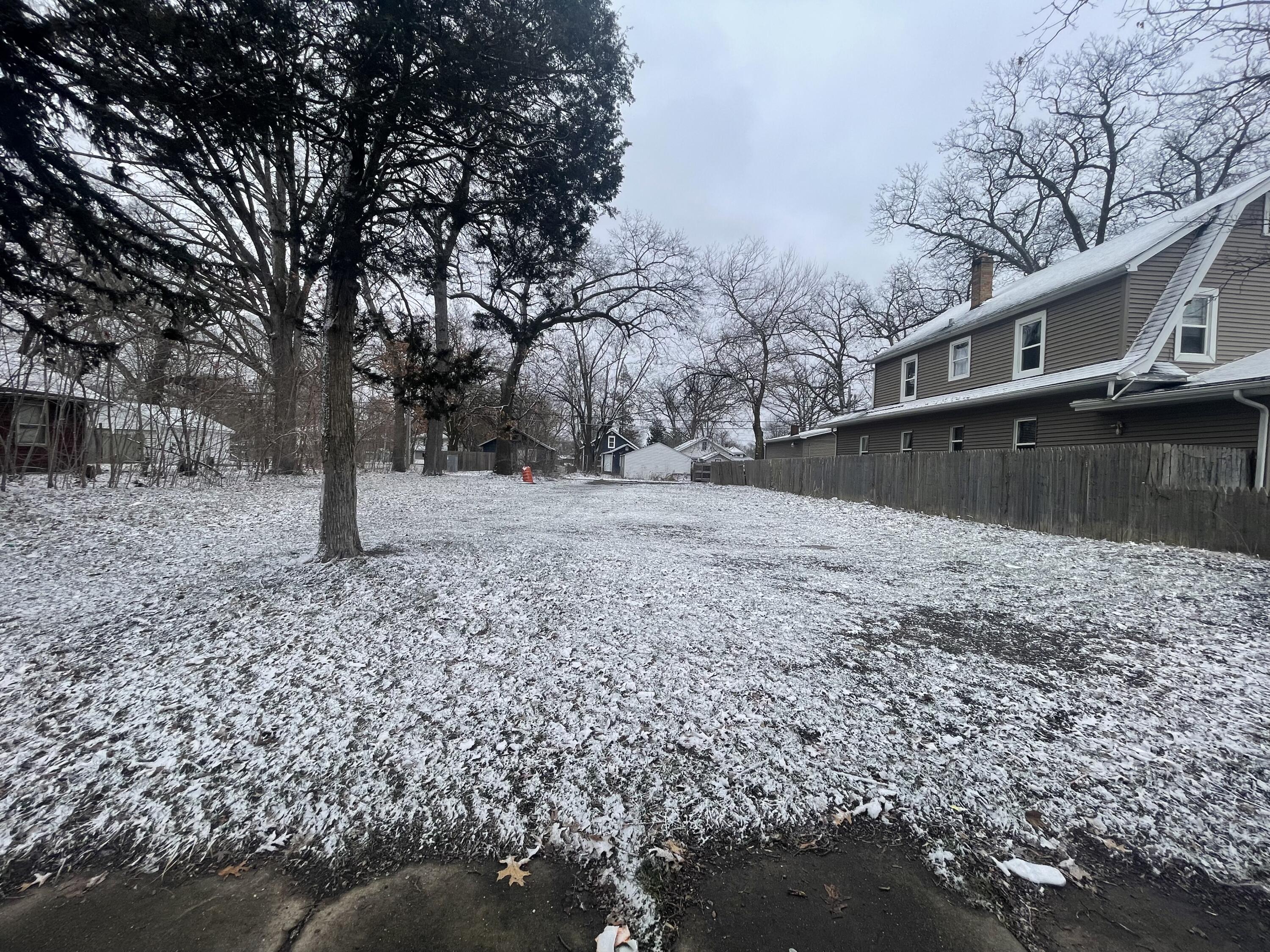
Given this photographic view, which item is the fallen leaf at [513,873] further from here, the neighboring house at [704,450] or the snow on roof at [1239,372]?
the neighboring house at [704,450]

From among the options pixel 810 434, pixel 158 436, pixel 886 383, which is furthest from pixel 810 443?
pixel 158 436

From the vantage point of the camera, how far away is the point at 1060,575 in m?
5.74

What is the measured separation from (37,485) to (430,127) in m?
10.3

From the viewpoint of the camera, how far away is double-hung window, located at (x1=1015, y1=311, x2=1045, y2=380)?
42.3 ft

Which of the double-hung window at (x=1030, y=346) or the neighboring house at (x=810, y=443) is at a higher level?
the double-hung window at (x=1030, y=346)

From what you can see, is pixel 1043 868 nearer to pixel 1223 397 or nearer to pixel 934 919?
pixel 934 919

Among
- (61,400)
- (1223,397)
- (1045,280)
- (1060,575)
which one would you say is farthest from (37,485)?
(1045,280)

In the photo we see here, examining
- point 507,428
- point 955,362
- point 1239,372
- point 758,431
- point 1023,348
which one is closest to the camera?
point 1239,372

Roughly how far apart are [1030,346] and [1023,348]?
0.17 meters

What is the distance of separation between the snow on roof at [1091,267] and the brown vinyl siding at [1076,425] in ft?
8.20

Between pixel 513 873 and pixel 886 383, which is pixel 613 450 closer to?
pixel 886 383

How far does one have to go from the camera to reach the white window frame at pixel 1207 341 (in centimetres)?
1075

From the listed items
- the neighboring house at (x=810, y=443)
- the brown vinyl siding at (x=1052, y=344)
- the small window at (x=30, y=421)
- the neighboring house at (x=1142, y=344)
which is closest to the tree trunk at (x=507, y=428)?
the neighboring house at (x=810, y=443)

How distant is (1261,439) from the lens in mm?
8250
